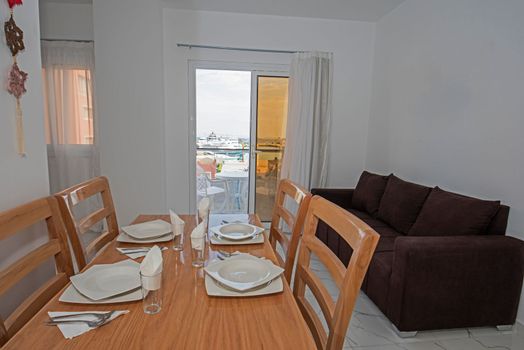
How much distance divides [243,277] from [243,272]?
0.12 ft

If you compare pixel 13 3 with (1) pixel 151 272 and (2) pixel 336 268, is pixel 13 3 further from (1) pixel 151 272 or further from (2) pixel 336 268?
(2) pixel 336 268

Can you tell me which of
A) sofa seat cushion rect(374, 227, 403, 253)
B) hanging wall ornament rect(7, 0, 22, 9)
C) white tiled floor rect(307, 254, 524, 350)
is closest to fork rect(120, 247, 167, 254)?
hanging wall ornament rect(7, 0, 22, 9)

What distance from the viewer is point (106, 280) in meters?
1.04

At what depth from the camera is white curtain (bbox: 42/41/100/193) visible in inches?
141

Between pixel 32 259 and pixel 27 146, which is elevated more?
pixel 27 146

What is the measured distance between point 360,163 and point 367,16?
5.77ft

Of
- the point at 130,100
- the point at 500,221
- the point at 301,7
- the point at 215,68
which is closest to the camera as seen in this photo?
the point at 500,221

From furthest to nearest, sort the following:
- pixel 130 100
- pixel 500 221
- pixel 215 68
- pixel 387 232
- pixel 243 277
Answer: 1. pixel 215 68
2. pixel 130 100
3. pixel 387 232
4. pixel 500 221
5. pixel 243 277

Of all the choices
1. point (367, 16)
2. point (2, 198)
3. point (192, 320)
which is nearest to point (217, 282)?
point (192, 320)

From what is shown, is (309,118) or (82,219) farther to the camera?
(309,118)

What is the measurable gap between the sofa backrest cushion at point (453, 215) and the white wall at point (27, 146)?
92.7 inches

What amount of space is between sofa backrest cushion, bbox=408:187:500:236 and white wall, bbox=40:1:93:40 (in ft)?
12.7

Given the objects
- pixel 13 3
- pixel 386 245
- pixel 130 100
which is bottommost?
pixel 386 245

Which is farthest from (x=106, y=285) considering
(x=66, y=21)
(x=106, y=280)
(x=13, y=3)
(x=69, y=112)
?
(x=66, y=21)
